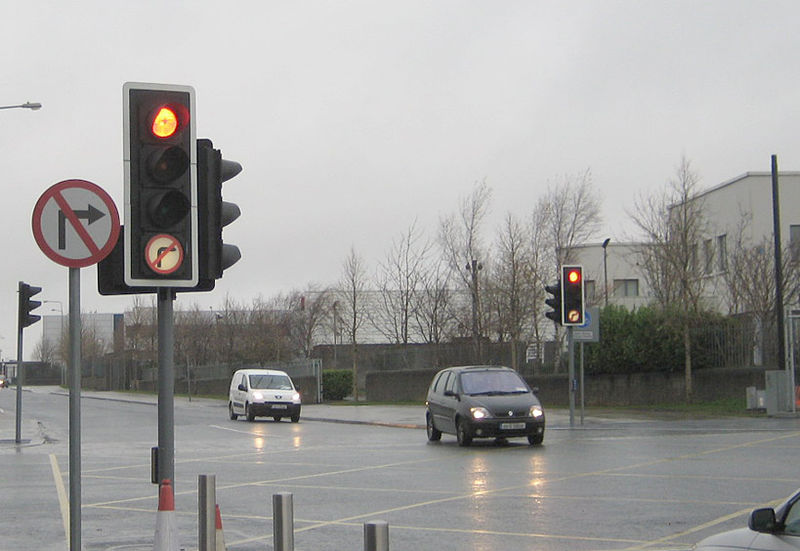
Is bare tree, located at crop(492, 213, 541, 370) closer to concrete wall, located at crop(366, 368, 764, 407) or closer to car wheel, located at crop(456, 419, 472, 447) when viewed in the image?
concrete wall, located at crop(366, 368, 764, 407)

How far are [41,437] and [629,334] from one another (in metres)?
18.6

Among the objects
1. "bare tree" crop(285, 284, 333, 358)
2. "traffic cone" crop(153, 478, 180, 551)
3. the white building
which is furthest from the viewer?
"bare tree" crop(285, 284, 333, 358)

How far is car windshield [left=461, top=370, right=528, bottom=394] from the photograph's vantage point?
2378 centimetres

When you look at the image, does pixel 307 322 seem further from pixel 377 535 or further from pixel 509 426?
pixel 377 535

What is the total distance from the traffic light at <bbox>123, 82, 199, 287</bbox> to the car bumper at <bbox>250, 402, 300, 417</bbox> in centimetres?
3056

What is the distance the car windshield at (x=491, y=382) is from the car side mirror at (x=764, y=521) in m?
18.1

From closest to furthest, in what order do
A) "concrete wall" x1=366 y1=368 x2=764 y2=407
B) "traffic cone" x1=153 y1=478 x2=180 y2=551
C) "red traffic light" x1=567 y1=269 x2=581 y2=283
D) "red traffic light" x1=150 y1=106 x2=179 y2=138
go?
"traffic cone" x1=153 y1=478 x2=180 y2=551
"red traffic light" x1=150 y1=106 x2=179 y2=138
"red traffic light" x1=567 y1=269 x2=581 y2=283
"concrete wall" x1=366 y1=368 x2=764 y2=407

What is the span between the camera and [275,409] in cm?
3844

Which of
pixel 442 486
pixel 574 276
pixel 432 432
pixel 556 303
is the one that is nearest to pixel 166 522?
pixel 442 486

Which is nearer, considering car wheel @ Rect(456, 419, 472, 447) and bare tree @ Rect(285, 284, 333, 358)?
car wheel @ Rect(456, 419, 472, 447)

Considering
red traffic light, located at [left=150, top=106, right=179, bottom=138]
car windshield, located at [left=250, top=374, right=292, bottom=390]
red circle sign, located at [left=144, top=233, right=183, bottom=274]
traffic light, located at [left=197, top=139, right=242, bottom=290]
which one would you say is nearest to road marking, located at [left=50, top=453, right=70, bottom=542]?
Result: traffic light, located at [left=197, top=139, right=242, bottom=290]

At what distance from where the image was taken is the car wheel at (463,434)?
23.1m

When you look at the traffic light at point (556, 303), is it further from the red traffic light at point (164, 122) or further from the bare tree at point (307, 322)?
the bare tree at point (307, 322)

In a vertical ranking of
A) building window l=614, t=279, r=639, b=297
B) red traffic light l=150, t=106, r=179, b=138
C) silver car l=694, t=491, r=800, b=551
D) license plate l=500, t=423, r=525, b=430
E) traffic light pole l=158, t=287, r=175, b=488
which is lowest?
license plate l=500, t=423, r=525, b=430
